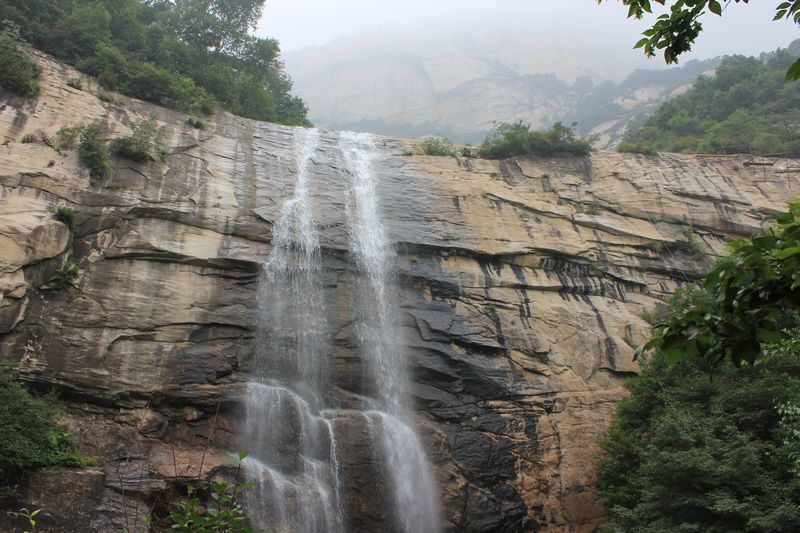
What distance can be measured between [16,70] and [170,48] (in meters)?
8.61

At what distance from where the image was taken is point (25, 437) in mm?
10062

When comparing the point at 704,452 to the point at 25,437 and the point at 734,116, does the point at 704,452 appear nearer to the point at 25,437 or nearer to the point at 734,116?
the point at 25,437

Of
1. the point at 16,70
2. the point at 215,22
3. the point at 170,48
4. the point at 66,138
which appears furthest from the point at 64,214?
the point at 215,22

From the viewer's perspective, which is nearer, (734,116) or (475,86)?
(734,116)

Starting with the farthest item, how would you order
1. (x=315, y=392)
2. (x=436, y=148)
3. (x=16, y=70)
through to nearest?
1. (x=436, y=148)
2. (x=16, y=70)
3. (x=315, y=392)

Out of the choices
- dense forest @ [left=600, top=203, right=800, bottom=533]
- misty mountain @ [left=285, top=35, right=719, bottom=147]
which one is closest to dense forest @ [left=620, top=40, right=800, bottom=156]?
dense forest @ [left=600, top=203, right=800, bottom=533]

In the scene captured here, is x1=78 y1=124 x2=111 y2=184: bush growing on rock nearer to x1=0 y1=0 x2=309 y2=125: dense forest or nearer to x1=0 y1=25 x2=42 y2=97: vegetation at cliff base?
x1=0 y1=25 x2=42 y2=97: vegetation at cliff base

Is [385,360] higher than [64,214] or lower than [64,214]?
lower

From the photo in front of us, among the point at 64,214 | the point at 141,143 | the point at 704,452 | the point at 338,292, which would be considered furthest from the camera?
the point at 141,143

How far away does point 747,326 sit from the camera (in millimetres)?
2734

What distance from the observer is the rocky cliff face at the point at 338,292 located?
11.9 metres

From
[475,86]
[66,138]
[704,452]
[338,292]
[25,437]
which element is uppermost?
[475,86]

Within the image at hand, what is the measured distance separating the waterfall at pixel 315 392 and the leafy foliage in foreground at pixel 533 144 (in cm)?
725

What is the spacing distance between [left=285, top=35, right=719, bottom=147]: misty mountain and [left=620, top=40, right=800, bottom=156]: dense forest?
2107 centimetres
